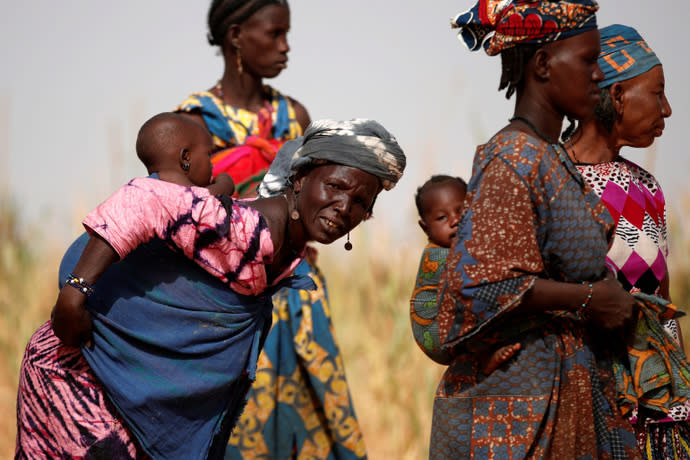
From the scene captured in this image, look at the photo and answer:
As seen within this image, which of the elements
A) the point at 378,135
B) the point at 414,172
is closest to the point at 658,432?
the point at 378,135

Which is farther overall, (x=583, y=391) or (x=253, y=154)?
(x=253, y=154)

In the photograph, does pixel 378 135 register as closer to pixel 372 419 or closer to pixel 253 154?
pixel 253 154

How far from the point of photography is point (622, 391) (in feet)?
9.41

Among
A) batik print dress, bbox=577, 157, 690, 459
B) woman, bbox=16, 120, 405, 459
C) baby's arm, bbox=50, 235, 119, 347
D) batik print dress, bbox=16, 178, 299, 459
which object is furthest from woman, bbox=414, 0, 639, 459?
baby's arm, bbox=50, 235, 119, 347

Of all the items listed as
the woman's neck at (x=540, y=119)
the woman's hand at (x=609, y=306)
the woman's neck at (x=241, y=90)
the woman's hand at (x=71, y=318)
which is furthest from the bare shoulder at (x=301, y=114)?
the woman's hand at (x=609, y=306)

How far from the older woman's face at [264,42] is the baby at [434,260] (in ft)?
4.78

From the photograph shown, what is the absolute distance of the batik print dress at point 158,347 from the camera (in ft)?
8.96

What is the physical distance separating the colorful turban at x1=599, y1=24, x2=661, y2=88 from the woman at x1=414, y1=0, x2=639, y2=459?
477 mm

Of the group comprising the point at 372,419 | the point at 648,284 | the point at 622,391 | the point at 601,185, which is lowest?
the point at 372,419

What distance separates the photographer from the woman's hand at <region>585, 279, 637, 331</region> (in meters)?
2.67

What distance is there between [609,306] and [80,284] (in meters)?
1.63

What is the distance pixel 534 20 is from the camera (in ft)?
8.88

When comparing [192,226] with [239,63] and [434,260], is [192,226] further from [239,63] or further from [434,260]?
[239,63]

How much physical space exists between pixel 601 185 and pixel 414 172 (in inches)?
148
